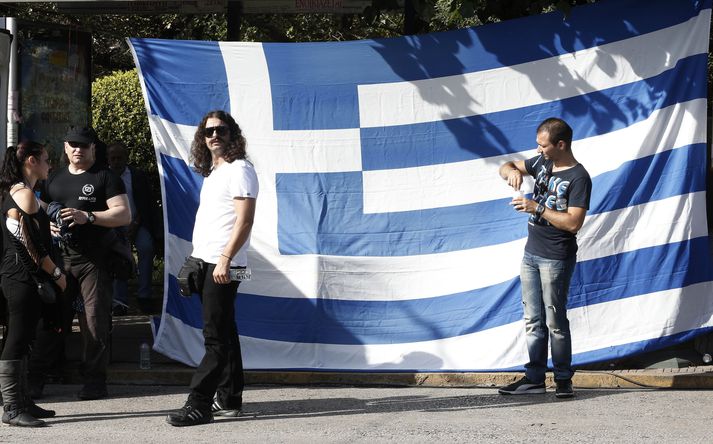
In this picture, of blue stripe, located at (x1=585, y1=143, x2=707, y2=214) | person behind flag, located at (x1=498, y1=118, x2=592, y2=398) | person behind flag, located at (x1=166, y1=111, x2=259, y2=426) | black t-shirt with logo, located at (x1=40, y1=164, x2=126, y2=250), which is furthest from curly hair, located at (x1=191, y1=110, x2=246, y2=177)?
blue stripe, located at (x1=585, y1=143, x2=707, y2=214)

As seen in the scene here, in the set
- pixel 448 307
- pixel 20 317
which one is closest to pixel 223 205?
pixel 20 317

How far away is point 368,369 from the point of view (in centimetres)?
804

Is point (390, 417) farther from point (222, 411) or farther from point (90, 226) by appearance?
point (90, 226)

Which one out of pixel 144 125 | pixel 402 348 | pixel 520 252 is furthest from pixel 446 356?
pixel 144 125

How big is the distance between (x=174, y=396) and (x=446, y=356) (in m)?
1.94

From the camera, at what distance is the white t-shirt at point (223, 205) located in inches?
257

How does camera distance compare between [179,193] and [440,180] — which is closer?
[440,180]

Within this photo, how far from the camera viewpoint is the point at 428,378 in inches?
314

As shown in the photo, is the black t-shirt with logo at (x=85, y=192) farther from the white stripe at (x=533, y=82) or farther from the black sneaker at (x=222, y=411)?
the white stripe at (x=533, y=82)

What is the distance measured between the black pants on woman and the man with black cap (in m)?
0.69

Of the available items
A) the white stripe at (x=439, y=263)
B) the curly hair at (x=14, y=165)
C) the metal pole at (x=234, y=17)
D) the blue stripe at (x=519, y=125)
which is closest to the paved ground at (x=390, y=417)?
the white stripe at (x=439, y=263)

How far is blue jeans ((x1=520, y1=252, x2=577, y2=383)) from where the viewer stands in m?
7.30

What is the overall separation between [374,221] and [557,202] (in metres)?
1.46

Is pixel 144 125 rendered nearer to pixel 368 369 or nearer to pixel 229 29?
pixel 229 29
